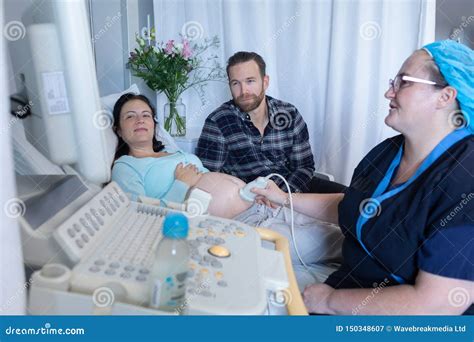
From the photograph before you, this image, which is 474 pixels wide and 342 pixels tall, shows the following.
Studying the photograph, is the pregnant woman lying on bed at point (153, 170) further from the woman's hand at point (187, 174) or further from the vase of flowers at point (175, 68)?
the vase of flowers at point (175, 68)

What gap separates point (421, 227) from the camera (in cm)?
94

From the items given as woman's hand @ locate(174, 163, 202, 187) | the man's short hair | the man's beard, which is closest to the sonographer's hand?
woman's hand @ locate(174, 163, 202, 187)

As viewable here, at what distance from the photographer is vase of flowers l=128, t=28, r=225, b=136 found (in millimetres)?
2266

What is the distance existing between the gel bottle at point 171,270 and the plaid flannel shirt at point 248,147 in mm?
1488

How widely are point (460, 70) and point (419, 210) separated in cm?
34

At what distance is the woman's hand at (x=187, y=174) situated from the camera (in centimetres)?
158

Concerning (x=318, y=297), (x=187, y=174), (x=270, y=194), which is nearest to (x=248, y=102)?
(x=187, y=174)

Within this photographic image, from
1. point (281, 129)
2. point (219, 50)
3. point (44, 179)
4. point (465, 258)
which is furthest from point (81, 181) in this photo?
point (219, 50)

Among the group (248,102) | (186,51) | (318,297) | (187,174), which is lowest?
(318,297)

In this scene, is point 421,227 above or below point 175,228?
below

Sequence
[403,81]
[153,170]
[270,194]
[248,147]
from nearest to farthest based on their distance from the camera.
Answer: [403,81] → [270,194] → [153,170] → [248,147]

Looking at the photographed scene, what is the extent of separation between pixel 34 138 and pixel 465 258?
2.90ft

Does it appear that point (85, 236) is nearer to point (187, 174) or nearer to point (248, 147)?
point (187, 174)

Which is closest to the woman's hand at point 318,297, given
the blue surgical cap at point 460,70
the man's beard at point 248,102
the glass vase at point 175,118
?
the blue surgical cap at point 460,70
